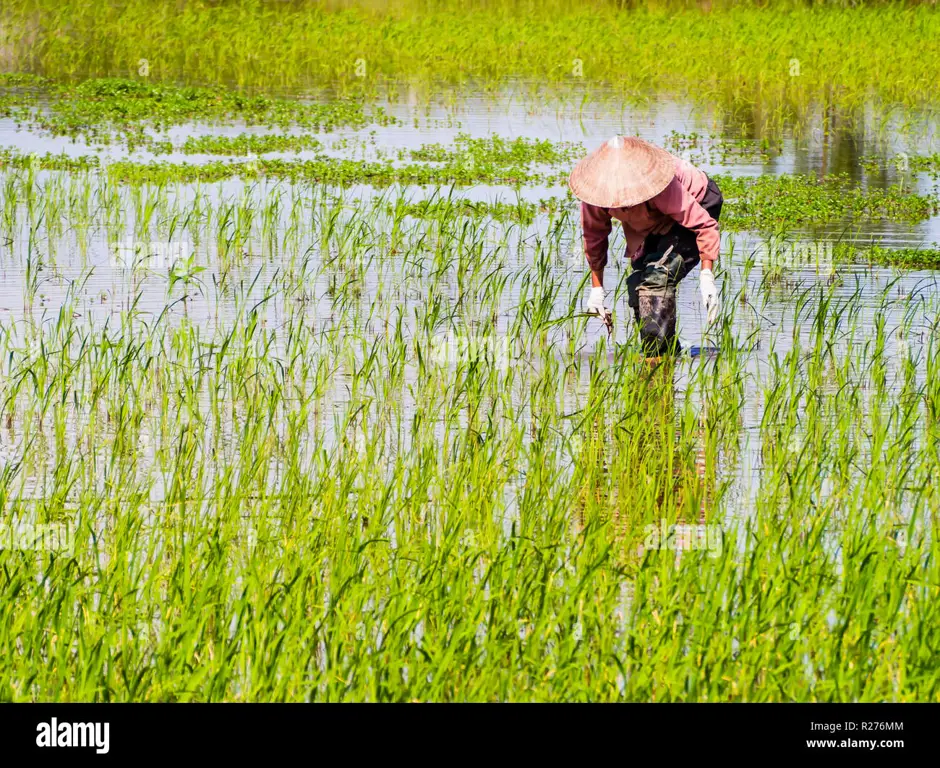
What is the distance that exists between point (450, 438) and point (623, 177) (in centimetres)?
136

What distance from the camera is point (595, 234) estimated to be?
7.11 meters

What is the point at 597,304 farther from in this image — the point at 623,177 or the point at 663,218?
the point at 623,177

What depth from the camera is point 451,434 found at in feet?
21.1

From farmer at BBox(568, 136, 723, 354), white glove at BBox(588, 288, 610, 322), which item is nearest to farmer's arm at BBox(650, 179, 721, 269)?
farmer at BBox(568, 136, 723, 354)

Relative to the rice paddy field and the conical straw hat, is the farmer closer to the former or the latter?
→ the conical straw hat

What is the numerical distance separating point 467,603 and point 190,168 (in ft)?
30.8

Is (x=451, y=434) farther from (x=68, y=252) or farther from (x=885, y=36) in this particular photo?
(x=885, y=36)

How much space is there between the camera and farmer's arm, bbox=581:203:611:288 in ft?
23.0

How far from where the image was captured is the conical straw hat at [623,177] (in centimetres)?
664

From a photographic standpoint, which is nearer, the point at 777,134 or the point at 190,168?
the point at 190,168

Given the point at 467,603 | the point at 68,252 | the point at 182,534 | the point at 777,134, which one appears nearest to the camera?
the point at 467,603

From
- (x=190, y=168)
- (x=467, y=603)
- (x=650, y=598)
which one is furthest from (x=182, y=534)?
(x=190, y=168)

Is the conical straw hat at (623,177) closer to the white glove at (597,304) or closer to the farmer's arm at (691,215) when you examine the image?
the farmer's arm at (691,215)

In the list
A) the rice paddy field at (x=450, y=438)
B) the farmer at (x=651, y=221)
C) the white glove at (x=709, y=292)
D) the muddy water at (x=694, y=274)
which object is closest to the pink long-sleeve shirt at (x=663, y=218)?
the farmer at (x=651, y=221)
